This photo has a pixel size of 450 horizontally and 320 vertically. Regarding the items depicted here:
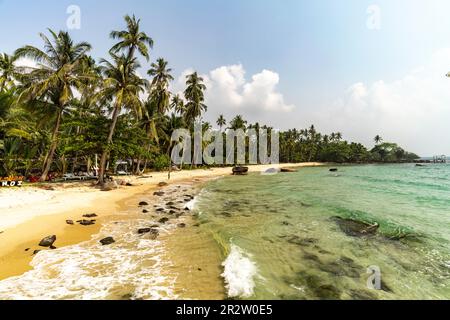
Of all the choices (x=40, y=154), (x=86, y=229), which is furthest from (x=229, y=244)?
(x=40, y=154)

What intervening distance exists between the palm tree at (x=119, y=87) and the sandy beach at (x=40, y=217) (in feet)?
19.3

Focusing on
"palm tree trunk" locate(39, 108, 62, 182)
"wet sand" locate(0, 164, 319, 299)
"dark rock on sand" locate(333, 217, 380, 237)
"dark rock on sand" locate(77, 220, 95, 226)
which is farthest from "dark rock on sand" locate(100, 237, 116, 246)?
"palm tree trunk" locate(39, 108, 62, 182)

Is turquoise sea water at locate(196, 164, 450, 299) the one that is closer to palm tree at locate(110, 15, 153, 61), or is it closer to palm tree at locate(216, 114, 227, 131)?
palm tree at locate(110, 15, 153, 61)

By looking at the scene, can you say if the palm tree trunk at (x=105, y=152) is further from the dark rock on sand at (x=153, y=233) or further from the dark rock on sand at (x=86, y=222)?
the dark rock on sand at (x=153, y=233)

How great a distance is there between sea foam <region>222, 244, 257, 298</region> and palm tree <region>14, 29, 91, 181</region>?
72.1 feet

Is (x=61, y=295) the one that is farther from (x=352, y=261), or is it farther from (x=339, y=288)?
(x=352, y=261)

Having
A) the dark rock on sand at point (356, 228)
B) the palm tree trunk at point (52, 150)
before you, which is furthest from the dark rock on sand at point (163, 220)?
the palm tree trunk at point (52, 150)

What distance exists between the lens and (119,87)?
2259cm

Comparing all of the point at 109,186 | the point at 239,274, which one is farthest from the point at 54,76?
the point at 239,274

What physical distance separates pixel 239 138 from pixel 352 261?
60760mm

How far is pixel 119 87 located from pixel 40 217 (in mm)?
15478

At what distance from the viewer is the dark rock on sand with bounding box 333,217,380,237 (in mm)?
9844

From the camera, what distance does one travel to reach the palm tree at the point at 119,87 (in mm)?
21797
